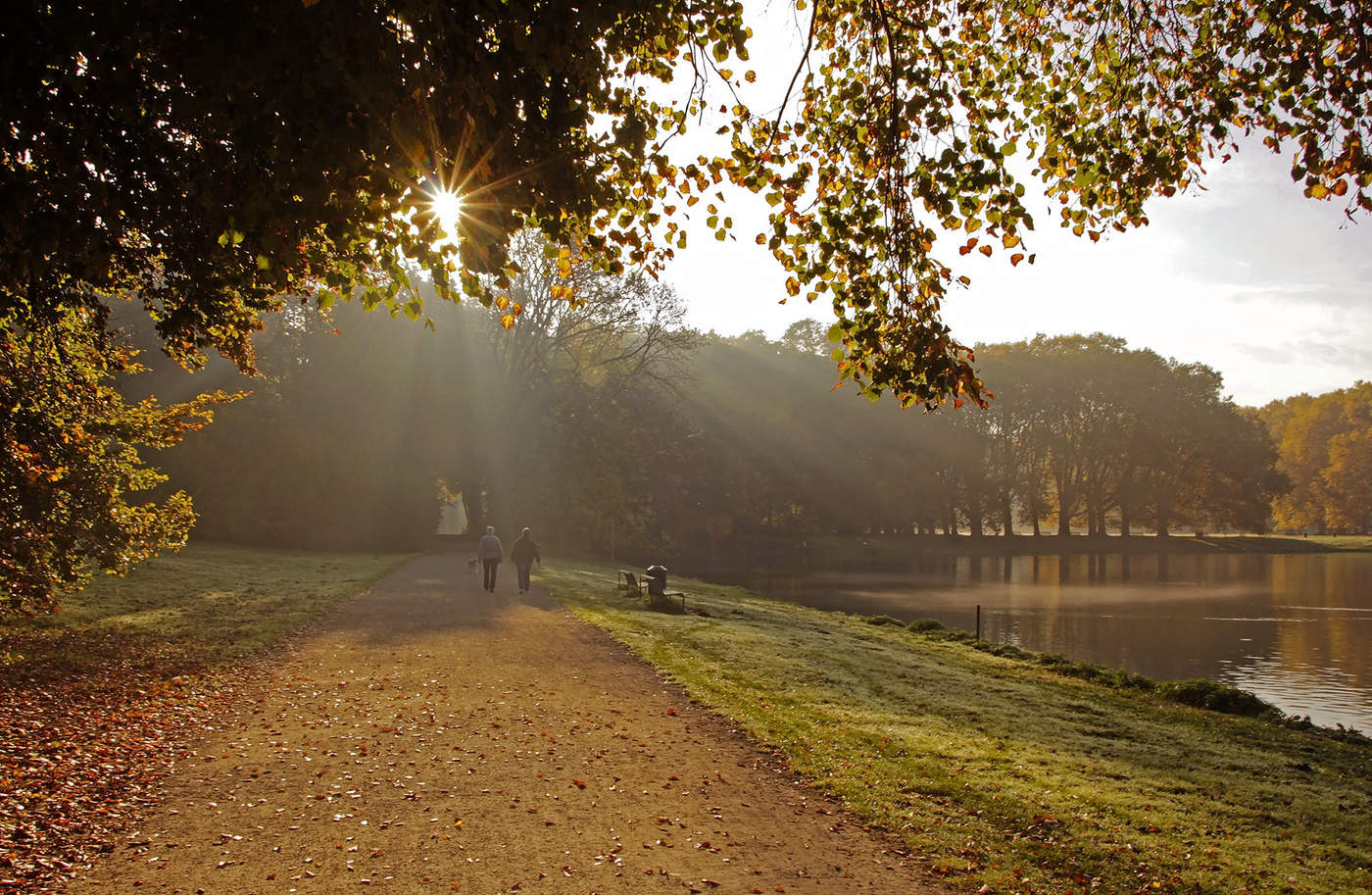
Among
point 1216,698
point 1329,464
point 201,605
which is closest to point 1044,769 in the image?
point 1216,698

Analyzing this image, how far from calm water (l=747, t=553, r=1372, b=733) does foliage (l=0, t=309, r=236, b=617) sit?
1783 cm

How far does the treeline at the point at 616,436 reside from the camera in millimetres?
40031

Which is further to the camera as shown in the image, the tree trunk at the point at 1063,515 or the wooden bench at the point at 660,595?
the tree trunk at the point at 1063,515

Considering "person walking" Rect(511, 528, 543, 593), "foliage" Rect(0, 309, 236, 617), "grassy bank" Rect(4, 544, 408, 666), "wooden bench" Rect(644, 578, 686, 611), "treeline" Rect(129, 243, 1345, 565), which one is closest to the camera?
"foliage" Rect(0, 309, 236, 617)

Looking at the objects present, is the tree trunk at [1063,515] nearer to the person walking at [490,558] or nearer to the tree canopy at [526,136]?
the person walking at [490,558]

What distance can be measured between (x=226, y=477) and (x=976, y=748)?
37.8m

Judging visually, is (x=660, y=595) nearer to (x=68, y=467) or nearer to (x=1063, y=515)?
(x=68, y=467)

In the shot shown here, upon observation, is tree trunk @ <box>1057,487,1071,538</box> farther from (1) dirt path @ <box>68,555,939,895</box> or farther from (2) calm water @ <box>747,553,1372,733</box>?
(1) dirt path @ <box>68,555,939,895</box>

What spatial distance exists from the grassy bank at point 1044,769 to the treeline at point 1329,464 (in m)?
86.9

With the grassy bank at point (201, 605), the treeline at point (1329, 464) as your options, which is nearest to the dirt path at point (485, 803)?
the grassy bank at point (201, 605)

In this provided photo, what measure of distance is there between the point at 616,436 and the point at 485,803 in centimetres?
3540

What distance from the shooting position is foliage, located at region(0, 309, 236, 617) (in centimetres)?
1033

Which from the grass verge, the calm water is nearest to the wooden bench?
the grass verge

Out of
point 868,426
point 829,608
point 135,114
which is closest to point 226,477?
point 829,608
